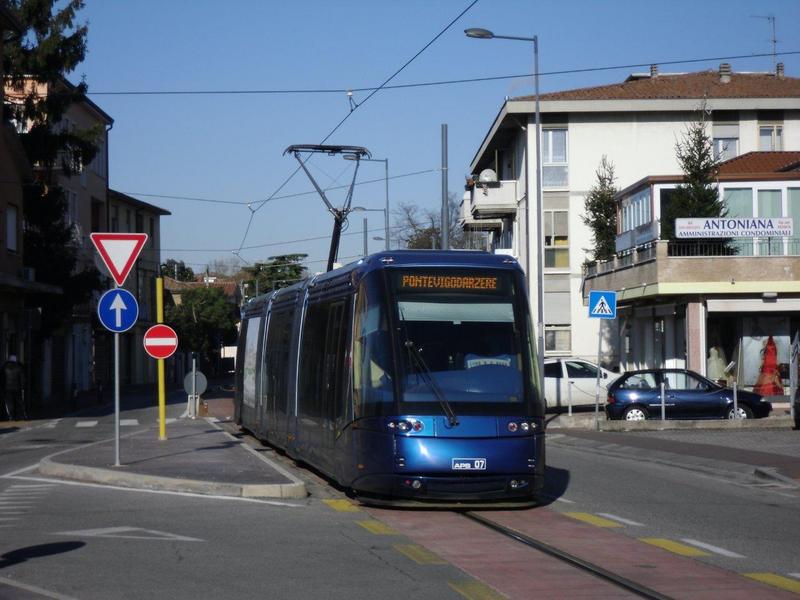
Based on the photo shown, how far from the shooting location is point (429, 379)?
13070mm

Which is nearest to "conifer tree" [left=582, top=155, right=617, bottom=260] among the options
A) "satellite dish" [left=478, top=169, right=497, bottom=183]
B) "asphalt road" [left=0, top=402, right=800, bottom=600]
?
"satellite dish" [left=478, top=169, right=497, bottom=183]

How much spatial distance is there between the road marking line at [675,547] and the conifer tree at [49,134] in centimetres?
3616

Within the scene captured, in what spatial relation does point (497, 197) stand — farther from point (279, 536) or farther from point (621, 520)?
point (279, 536)

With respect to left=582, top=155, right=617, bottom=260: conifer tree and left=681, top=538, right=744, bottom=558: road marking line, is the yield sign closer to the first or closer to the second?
left=681, top=538, right=744, bottom=558: road marking line

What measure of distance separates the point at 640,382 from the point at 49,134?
24.7m

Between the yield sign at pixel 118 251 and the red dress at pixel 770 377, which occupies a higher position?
the yield sign at pixel 118 251

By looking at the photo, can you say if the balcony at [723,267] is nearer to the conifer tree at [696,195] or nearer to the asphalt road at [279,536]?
the conifer tree at [696,195]

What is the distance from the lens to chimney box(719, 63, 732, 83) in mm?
55469

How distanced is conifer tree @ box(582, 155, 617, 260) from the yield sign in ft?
104

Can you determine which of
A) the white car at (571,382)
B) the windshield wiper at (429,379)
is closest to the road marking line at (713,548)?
the windshield wiper at (429,379)

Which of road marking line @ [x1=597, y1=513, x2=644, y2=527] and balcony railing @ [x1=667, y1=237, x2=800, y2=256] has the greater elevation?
balcony railing @ [x1=667, y1=237, x2=800, y2=256]

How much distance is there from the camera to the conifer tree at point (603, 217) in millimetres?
47375

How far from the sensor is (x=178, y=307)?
94.0 meters

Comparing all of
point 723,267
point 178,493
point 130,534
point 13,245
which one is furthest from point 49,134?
point 130,534
